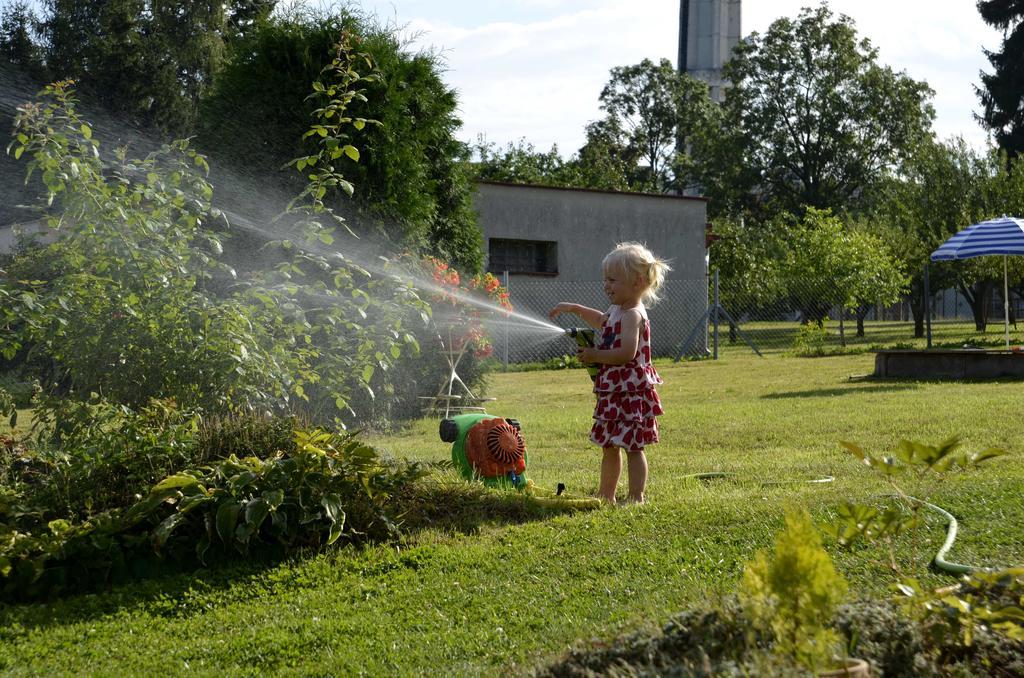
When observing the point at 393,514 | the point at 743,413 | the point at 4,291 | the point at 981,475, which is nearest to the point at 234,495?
the point at 393,514

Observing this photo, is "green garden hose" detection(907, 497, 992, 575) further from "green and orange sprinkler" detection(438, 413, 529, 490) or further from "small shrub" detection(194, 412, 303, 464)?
"small shrub" detection(194, 412, 303, 464)

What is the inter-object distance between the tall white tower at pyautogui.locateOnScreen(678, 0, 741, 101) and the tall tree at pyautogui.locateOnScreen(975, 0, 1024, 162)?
1434 centimetres

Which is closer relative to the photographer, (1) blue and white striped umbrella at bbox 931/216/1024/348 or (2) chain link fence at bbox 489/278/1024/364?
(1) blue and white striped umbrella at bbox 931/216/1024/348

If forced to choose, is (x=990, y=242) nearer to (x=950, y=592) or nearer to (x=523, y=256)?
(x=523, y=256)

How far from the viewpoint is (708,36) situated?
52406 mm

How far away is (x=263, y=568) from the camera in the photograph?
156 inches

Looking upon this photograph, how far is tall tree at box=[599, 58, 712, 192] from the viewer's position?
4644cm

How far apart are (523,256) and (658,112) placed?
2880 cm

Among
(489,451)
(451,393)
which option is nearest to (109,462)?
(489,451)

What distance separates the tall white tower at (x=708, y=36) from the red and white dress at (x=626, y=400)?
49126 mm

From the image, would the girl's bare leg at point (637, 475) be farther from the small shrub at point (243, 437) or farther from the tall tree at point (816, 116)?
the tall tree at point (816, 116)

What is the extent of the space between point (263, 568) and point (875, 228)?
28775 millimetres

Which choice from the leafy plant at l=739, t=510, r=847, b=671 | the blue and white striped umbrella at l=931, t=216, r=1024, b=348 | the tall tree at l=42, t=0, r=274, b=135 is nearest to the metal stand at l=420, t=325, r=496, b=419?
the blue and white striped umbrella at l=931, t=216, r=1024, b=348

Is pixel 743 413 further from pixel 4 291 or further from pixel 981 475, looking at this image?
pixel 4 291
